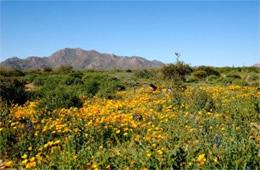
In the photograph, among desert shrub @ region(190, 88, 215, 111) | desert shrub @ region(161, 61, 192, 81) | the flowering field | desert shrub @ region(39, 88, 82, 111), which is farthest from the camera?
desert shrub @ region(161, 61, 192, 81)

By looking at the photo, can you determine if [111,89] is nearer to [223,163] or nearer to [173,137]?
[173,137]

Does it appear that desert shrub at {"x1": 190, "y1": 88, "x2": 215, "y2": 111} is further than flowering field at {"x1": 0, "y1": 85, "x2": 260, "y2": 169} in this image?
Yes

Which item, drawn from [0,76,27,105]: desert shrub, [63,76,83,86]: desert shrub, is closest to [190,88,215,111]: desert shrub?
[0,76,27,105]: desert shrub

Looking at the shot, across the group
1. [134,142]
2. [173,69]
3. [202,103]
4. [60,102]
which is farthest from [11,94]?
[173,69]

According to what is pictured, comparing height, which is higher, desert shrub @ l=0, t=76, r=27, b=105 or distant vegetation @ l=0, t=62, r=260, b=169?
desert shrub @ l=0, t=76, r=27, b=105

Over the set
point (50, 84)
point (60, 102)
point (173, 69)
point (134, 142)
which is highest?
point (173, 69)

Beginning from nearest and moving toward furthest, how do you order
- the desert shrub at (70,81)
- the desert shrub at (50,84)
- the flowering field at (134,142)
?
the flowering field at (134,142), the desert shrub at (50,84), the desert shrub at (70,81)

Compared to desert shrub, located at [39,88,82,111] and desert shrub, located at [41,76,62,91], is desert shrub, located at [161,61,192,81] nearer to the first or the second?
desert shrub, located at [41,76,62,91]

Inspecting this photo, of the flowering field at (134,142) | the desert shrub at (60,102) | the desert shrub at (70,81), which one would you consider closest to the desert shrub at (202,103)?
the flowering field at (134,142)

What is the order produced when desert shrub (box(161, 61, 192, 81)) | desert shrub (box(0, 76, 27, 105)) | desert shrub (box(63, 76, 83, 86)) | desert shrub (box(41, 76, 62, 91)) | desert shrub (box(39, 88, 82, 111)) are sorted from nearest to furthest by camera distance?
1. desert shrub (box(39, 88, 82, 111))
2. desert shrub (box(0, 76, 27, 105))
3. desert shrub (box(41, 76, 62, 91))
4. desert shrub (box(63, 76, 83, 86))
5. desert shrub (box(161, 61, 192, 81))

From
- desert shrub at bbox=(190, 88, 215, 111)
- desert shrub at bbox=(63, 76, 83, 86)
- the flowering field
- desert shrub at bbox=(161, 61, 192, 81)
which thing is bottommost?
the flowering field

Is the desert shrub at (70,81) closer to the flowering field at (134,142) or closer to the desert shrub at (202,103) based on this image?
the flowering field at (134,142)

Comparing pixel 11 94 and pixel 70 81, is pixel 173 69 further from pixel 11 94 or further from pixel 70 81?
pixel 11 94

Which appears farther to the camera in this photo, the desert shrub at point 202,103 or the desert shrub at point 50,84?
the desert shrub at point 50,84
